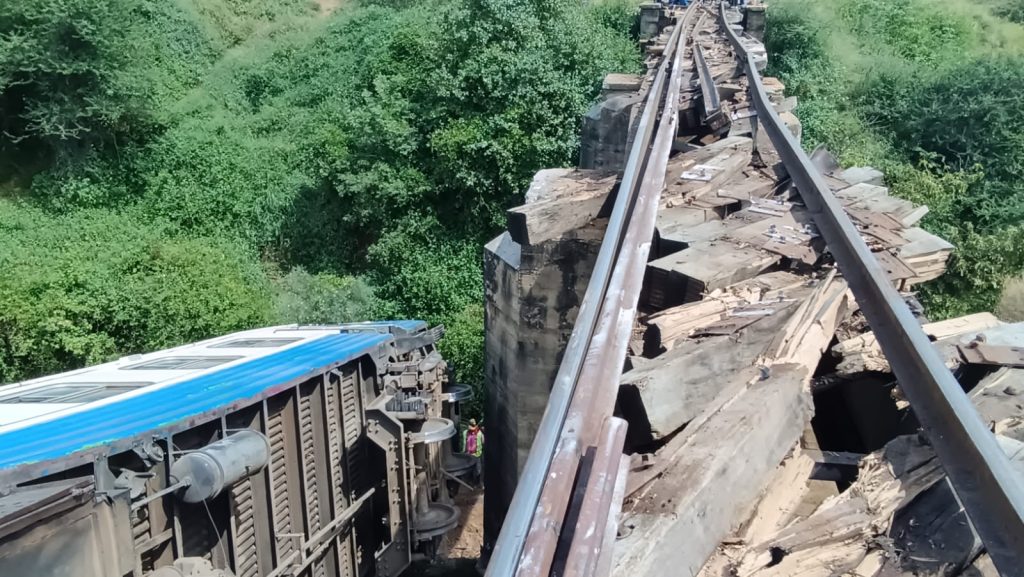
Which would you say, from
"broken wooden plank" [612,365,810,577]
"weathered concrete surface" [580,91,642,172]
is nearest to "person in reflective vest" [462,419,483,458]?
"weathered concrete surface" [580,91,642,172]

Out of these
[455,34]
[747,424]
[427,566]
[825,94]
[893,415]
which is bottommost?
[427,566]

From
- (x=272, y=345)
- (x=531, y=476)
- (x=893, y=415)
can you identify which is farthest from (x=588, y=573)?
(x=272, y=345)

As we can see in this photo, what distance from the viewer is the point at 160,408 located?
16.2 feet

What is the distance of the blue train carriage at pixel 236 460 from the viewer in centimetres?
363

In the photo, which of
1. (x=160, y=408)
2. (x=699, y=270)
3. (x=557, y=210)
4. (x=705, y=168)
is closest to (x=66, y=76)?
(x=160, y=408)

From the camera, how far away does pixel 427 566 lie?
8156 mm

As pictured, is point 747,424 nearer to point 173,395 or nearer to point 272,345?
point 173,395

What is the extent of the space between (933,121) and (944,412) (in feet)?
52.8

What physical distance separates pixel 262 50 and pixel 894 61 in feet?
58.7

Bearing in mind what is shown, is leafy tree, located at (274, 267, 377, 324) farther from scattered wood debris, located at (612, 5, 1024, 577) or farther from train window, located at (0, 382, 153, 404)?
scattered wood debris, located at (612, 5, 1024, 577)

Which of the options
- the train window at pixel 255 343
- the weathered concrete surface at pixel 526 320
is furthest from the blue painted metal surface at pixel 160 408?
the weathered concrete surface at pixel 526 320

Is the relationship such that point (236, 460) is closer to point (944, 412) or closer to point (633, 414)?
point (633, 414)

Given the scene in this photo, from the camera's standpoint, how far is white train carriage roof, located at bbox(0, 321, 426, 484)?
→ 13.8 ft

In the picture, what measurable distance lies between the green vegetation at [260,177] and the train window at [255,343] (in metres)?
4.71
